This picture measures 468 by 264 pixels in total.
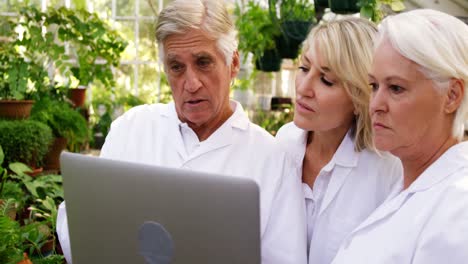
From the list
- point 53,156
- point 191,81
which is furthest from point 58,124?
point 191,81

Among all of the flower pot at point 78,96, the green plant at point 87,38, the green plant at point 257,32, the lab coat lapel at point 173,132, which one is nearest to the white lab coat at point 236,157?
the lab coat lapel at point 173,132

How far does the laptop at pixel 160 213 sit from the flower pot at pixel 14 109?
2823 mm

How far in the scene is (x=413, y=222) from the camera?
1.26 meters

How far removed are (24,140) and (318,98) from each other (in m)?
2.54

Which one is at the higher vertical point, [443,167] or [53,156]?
[443,167]

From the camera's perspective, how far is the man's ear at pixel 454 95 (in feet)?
4.18

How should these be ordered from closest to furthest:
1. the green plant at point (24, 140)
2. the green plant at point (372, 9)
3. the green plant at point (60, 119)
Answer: the green plant at point (372, 9) → the green plant at point (24, 140) → the green plant at point (60, 119)

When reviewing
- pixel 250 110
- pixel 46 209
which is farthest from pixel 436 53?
pixel 250 110

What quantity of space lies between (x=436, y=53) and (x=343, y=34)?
40cm

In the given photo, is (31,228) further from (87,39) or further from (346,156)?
(87,39)

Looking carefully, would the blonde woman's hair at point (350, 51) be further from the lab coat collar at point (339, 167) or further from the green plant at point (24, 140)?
the green plant at point (24, 140)

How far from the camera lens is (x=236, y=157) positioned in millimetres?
1713

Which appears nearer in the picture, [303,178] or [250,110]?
[303,178]

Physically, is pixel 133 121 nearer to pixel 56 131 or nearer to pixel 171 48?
pixel 171 48
